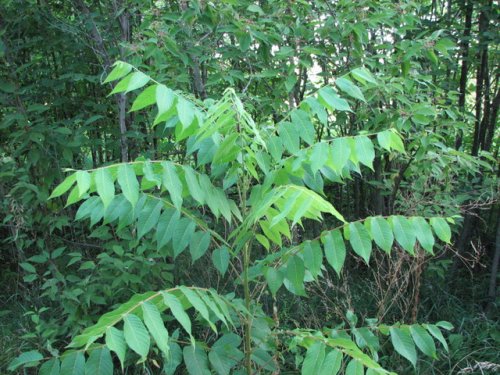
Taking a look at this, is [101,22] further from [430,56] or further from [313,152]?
[313,152]

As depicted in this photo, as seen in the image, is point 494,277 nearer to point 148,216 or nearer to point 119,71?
point 148,216

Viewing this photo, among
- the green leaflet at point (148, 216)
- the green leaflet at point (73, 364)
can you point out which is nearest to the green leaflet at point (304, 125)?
the green leaflet at point (148, 216)

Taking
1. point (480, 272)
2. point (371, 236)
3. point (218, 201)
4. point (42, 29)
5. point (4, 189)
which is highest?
point (42, 29)

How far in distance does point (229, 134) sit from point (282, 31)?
1.98 metres

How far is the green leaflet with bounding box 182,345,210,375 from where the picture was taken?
173 cm

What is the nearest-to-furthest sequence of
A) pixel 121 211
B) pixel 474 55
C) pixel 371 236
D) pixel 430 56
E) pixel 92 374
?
pixel 92 374 < pixel 371 236 < pixel 121 211 < pixel 430 56 < pixel 474 55

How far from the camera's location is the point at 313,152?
5.59ft

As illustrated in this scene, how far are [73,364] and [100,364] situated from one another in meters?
0.08

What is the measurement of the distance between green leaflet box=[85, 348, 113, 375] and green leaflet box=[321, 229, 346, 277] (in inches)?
29.2

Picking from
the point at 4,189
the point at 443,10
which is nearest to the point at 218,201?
the point at 4,189

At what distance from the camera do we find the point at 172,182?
158cm

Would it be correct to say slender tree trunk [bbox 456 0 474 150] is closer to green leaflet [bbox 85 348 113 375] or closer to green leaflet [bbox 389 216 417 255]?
green leaflet [bbox 389 216 417 255]

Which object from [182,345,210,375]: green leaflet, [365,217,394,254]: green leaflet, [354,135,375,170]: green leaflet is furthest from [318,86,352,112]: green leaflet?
[182,345,210,375]: green leaflet

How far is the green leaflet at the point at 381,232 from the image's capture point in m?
1.65
